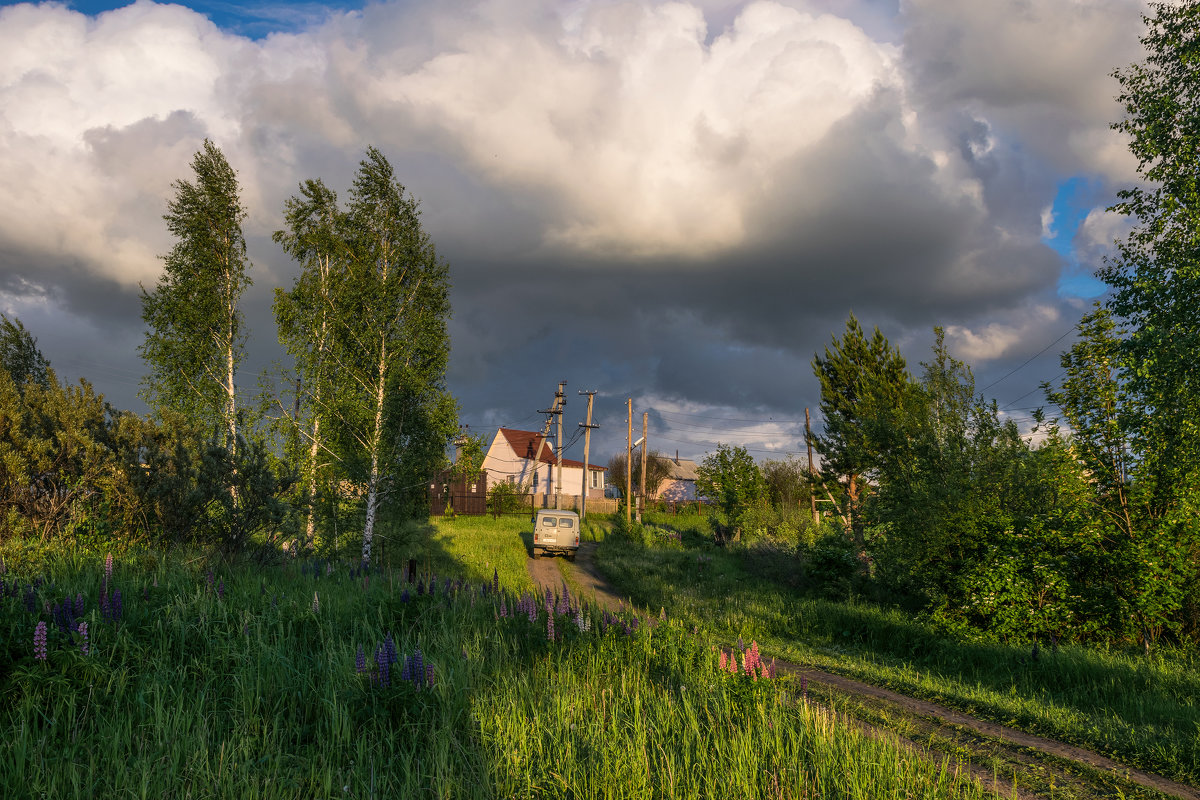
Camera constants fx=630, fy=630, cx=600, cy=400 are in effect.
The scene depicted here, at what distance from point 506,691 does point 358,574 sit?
4973mm

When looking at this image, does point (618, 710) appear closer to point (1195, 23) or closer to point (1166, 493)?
point (1166, 493)

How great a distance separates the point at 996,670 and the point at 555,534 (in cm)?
2062

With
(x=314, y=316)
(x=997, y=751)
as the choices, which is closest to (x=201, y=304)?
(x=314, y=316)

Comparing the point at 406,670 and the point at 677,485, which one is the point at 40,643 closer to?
the point at 406,670

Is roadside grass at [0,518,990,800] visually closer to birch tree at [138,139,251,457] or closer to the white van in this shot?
birch tree at [138,139,251,457]

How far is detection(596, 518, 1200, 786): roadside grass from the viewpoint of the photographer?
6156 millimetres

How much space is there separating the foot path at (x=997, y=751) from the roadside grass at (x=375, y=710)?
844 mm

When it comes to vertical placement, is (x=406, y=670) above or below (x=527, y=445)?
below

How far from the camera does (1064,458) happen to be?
11711 mm

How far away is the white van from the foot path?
2101 cm

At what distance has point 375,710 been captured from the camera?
425cm

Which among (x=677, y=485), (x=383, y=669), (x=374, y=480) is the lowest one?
(x=383, y=669)

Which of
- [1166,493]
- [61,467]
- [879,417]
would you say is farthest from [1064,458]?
[61,467]

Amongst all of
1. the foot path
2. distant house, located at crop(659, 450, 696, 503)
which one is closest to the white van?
the foot path
